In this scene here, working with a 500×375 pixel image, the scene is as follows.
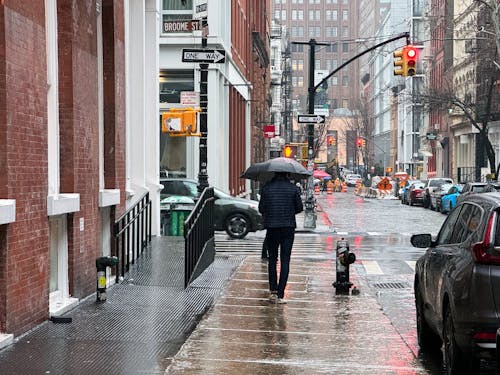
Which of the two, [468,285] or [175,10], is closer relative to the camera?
[468,285]

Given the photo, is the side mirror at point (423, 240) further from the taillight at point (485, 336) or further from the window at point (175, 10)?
the window at point (175, 10)

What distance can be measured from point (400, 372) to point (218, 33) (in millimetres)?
25587

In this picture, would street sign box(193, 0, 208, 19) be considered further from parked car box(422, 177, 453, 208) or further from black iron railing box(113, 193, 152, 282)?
parked car box(422, 177, 453, 208)

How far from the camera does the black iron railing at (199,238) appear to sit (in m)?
12.7

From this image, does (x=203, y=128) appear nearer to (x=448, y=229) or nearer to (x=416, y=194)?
(x=448, y=229)

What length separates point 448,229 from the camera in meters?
8.74

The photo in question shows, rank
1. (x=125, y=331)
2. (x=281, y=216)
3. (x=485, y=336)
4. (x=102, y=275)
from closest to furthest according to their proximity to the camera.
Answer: (x=485, y=336), (x=125, y=331), (x=102, y=275), (x=281, y=216)

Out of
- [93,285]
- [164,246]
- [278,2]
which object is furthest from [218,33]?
[278,2]

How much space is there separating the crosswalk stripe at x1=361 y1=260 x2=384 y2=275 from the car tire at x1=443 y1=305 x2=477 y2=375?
30.7 feet

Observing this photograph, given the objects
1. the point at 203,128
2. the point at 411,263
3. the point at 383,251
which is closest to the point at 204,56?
the point at 203,128

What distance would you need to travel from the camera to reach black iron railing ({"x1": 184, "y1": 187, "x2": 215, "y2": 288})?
1267 centimetres

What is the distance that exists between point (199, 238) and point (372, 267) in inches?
199

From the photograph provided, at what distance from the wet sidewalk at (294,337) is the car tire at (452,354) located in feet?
2.06

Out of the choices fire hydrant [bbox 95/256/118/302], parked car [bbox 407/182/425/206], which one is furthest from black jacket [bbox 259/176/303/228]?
parked car [bbox 407/182/425/206]
